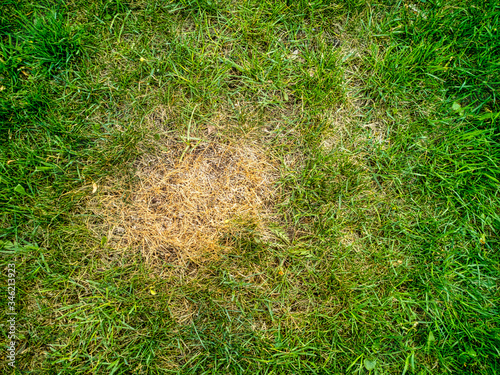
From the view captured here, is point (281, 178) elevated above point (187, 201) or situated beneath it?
elevated above

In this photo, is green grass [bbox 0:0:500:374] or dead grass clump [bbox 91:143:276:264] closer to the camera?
green grass [bbox 0:0:500:374]

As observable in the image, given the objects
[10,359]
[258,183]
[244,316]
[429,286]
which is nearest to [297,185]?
[258,183]

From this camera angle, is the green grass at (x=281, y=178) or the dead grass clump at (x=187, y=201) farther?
the dead grass clump at (x=187, y=201)

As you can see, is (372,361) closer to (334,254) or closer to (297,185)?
(334,254)
